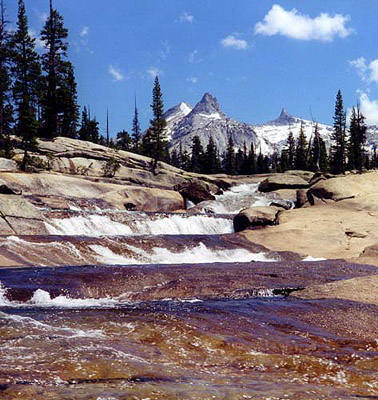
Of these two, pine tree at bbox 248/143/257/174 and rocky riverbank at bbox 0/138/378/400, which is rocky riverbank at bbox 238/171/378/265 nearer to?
rocky riverbank at bbox 0/138/378/400

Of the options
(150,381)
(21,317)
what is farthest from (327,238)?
(150,381)

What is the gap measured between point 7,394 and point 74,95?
57195 mm

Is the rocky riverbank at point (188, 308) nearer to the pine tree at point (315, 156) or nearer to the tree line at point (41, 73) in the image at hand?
the tree line at point (41, 73)

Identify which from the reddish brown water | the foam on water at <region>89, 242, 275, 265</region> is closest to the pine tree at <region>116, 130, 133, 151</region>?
the foam on water at <region>89, 242, 275, 265</region>

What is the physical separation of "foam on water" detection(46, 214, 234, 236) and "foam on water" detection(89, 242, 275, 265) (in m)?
4.42

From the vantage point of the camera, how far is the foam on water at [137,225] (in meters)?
21.0

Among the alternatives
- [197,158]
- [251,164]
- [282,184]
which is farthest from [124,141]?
[282,184]

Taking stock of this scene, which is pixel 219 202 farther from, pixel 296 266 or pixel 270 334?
pixel 270 334

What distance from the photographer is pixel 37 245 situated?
Answer: 15211 millimetres

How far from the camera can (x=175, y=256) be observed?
18.0 meters

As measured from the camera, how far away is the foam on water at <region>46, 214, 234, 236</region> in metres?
21.0

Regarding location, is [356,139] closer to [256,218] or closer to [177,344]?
[256,218]

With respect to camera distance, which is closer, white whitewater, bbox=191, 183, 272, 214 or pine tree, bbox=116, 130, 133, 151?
white whitewater, bbox=191, 183, 272, 214

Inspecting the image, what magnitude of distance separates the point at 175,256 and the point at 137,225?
6.19 m
